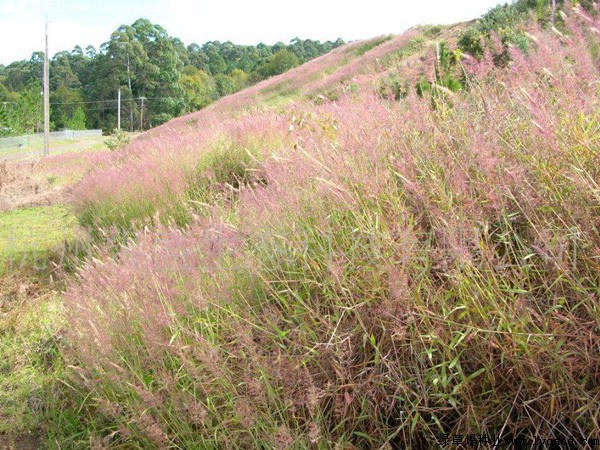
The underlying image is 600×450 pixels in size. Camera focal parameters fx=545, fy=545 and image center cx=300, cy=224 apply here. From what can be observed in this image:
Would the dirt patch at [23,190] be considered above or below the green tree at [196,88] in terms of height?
below

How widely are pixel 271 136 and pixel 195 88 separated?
218ft

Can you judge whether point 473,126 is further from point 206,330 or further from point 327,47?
point 327,47

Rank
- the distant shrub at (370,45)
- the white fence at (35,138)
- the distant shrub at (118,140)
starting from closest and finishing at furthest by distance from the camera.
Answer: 1. the distant shrub at (118,140)
2. the distant shrub at (370,45)
3. the white fence at (35,138)

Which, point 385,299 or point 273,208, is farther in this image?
point 273,208

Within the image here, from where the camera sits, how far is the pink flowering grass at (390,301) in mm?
1771

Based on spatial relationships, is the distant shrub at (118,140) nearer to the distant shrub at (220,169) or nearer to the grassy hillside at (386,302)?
the distant shrub at (220,169)

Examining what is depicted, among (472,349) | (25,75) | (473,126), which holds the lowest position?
(472,349)

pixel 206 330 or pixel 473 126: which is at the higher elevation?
pixel 473 126

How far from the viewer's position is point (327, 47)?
76.4 metres

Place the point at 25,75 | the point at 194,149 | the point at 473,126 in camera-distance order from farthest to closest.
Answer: the point at 25,75 < the point at 194,149 < the point at 473,126

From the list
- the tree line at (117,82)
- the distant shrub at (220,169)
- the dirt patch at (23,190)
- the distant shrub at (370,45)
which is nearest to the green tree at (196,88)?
the tree line at (117,82)

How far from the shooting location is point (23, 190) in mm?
13680

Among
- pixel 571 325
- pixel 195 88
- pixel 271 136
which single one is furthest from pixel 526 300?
pixel 195 88

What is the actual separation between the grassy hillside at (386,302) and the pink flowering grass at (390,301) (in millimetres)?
13
